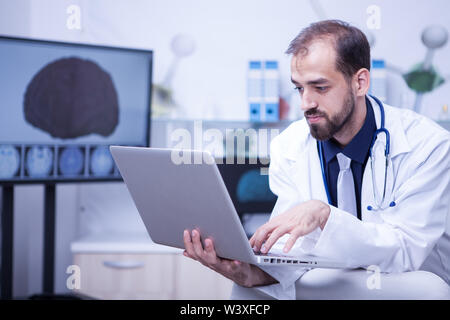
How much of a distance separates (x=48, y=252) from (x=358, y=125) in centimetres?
151

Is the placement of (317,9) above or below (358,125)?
above

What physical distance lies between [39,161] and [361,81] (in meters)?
1.39

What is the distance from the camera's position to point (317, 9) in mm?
2820

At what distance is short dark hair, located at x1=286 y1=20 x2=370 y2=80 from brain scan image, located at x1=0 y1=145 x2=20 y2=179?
4.22 ft

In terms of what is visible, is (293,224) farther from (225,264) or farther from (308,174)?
(308,174)

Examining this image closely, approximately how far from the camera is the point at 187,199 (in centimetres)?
105

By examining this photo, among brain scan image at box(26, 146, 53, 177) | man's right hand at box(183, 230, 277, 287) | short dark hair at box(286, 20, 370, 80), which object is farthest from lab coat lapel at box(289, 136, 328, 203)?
brain scan image at box(26, 146, 53, 177)

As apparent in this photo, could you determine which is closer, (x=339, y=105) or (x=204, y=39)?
(x=339, y=105)

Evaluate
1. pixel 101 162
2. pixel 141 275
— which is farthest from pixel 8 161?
pixel 141 275

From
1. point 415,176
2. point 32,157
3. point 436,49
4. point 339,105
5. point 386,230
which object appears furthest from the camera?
point 436,49

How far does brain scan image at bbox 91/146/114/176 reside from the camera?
241 cm

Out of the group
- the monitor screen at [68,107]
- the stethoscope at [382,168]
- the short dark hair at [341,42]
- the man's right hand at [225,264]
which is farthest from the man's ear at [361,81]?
the monitor screen at [68,107]
